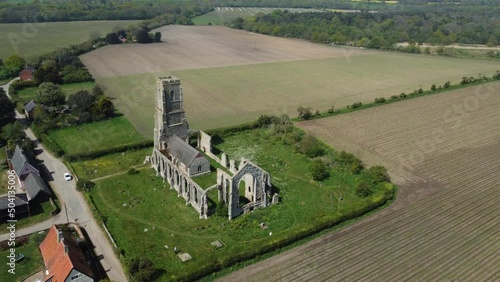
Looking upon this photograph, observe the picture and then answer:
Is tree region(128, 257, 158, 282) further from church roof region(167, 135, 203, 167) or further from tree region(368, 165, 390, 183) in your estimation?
tree region(368, 165, 390, 183)

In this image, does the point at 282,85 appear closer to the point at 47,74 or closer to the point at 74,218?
the point at 47,74

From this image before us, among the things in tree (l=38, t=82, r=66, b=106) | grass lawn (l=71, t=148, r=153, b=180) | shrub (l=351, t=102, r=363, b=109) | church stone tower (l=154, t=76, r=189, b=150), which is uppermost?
church stone tower (l=154, t=76, r=189, b=150)

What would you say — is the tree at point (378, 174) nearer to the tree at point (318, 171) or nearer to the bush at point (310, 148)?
the tree at point (318, 171)

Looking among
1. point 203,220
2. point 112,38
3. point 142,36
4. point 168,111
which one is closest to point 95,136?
point 168,111

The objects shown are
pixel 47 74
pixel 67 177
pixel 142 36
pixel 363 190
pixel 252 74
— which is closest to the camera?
pixel 363 190

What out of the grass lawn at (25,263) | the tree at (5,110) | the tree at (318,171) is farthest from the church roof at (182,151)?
the tree at (5,110)

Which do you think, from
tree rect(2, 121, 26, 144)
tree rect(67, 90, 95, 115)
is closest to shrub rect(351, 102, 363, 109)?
tree rect(67, 90, 95, 115)

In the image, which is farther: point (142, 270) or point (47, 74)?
point (47, 74)
